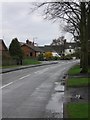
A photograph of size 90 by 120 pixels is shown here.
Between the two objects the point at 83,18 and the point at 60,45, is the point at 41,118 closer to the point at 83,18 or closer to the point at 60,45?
the point at 83,18

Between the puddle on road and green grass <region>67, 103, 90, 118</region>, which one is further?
the puddle on road

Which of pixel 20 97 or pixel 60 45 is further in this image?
pixel 60 45

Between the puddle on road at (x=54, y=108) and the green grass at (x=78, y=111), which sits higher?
the green grass at (x=78, y=111)

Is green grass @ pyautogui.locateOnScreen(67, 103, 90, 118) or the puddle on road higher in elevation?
green grass @ pyautogui.locateOnScreen(67, 103, 90, 118)

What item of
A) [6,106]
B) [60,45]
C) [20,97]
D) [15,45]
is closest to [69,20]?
[15,45]

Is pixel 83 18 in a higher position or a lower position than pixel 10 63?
higher

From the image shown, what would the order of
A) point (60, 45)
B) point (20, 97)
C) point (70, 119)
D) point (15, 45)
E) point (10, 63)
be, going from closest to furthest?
point (70, 119)
point (20, 97)
point (10, 63)
point (15, 45)
point (60, 45)

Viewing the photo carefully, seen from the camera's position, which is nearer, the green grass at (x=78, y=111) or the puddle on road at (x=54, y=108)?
the green grass at (x=78, y=111)

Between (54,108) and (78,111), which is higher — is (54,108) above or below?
below

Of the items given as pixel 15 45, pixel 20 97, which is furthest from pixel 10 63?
pixel 20 97

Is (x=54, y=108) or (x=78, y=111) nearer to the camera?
(x=78, y=111)

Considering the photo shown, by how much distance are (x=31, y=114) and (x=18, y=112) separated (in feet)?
1.93

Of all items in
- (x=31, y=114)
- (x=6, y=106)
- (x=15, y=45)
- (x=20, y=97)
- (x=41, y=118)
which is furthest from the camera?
(x=15, y=45)

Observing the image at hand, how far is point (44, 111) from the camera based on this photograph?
42.4ft
